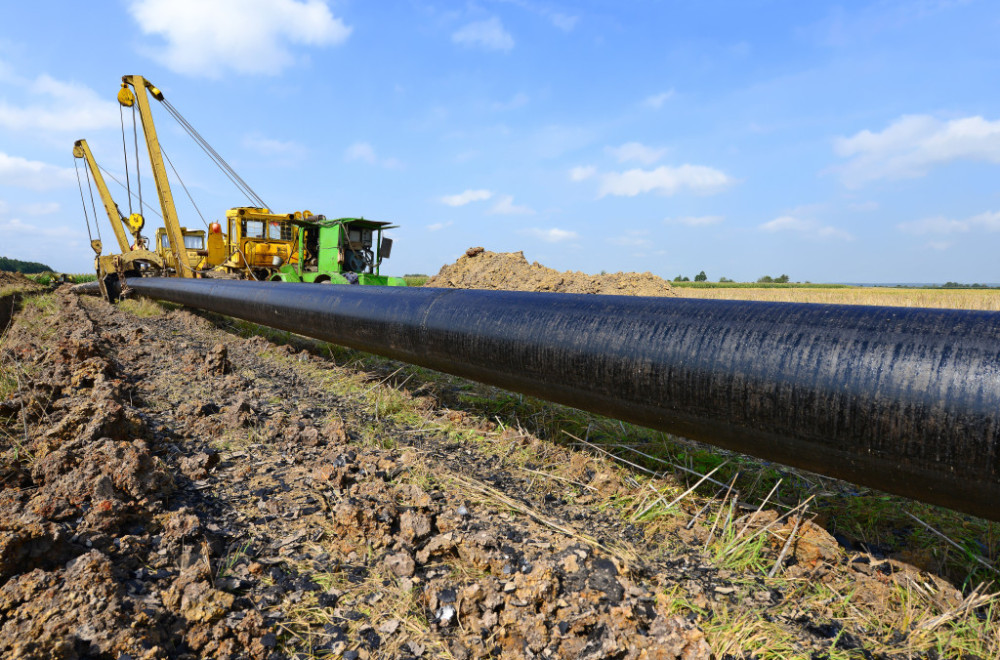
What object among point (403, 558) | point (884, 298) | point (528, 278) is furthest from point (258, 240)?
point (884, 298)

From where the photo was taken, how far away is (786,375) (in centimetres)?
171

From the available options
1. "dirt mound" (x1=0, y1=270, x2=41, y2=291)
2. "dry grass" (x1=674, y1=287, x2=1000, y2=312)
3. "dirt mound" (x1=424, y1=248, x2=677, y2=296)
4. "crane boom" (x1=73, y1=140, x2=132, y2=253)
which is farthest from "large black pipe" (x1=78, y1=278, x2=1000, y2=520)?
"dirt mound" (x1=0, y1=270, x2=41, y2=291)

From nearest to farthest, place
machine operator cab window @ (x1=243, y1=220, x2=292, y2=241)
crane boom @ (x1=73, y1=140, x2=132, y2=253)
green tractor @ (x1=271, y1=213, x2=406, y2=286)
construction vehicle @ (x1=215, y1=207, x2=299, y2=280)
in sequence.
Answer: green tractor @ (x1=271, y1=213, x2=406, y2=286)
construction vehicle @ (x1=215, y1=207, x2=299, y2=280)
machine operator cab window @ (x1=243, y1=220, x2=292, y2=241)
crane boom @ (x1=73, y1=140, x2=132, y2=253)

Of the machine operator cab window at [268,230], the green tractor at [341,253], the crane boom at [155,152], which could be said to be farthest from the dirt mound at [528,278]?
the crane boom at [155,152]

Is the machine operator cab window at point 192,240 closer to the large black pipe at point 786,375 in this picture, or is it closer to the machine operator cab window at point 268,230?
the machine operator cab window at point 268,230

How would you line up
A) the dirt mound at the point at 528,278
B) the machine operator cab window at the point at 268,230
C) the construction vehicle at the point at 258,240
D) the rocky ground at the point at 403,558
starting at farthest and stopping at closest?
the machine operator cab window at the point at 268,230
the construction vehicle at the point at 258,240
the dirt mound at the point at 528,278
the rocky ground at the point at 403,558

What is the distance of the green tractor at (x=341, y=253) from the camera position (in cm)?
965

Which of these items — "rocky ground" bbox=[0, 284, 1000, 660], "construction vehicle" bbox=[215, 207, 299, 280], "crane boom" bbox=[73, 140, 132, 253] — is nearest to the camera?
"rocky ground" bbox=[0, 284, 1000, 660]

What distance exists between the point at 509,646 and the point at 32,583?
1.42 m

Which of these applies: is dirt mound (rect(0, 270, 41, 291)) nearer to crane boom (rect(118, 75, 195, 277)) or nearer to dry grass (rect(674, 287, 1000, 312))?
crane boom (rect(118, 75, 195, 277))

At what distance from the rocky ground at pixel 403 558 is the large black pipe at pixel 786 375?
14.3 inches

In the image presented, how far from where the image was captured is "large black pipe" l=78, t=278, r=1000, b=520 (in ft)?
4.80

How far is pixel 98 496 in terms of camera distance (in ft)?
6.38

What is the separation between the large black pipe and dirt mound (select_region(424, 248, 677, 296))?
→ 336 inches
